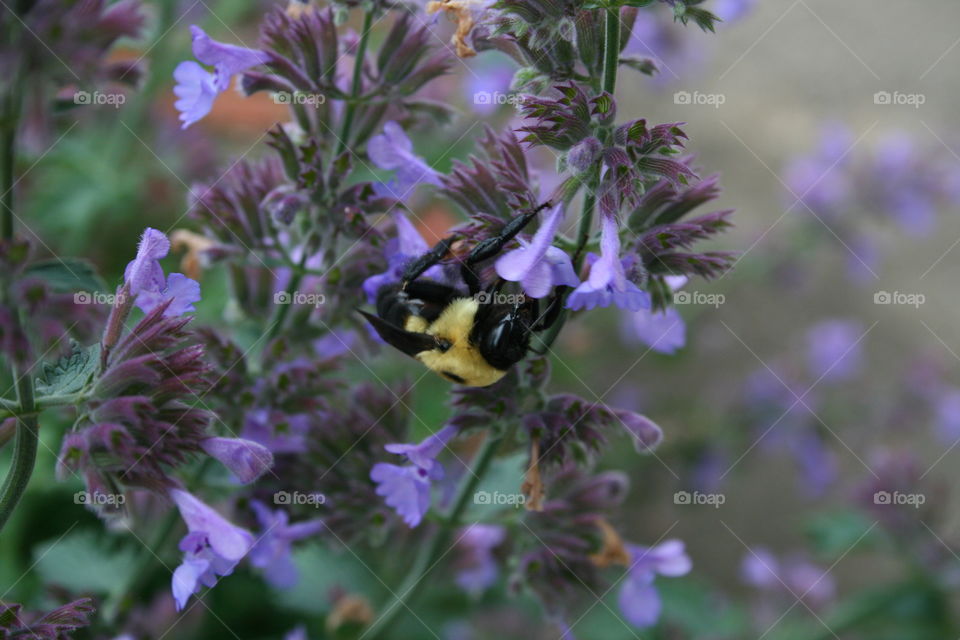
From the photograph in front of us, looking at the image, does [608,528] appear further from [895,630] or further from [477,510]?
[895,630]

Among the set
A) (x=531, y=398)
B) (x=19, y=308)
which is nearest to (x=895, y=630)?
(x=531, y=398)

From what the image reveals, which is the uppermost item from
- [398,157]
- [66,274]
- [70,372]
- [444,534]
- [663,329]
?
[398,157]

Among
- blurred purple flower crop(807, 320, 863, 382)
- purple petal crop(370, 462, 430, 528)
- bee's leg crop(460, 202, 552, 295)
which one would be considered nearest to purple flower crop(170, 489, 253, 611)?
purple petal crop(370, 462, 430, 528)

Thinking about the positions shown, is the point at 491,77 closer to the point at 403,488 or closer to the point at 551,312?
the point at 551,312

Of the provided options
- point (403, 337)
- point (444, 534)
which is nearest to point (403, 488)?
point (403, 337)

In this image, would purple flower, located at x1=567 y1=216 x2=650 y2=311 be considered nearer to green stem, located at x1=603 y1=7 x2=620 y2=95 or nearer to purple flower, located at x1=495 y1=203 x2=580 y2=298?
purple flower, located at x1=495 y1=203 x2=580 y2=298

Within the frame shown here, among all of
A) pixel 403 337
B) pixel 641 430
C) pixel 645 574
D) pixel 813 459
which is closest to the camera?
pixel 403 337

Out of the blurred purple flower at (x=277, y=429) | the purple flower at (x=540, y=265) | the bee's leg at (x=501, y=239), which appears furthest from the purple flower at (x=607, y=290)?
the blurred purple flower at (x=277, y=429)
